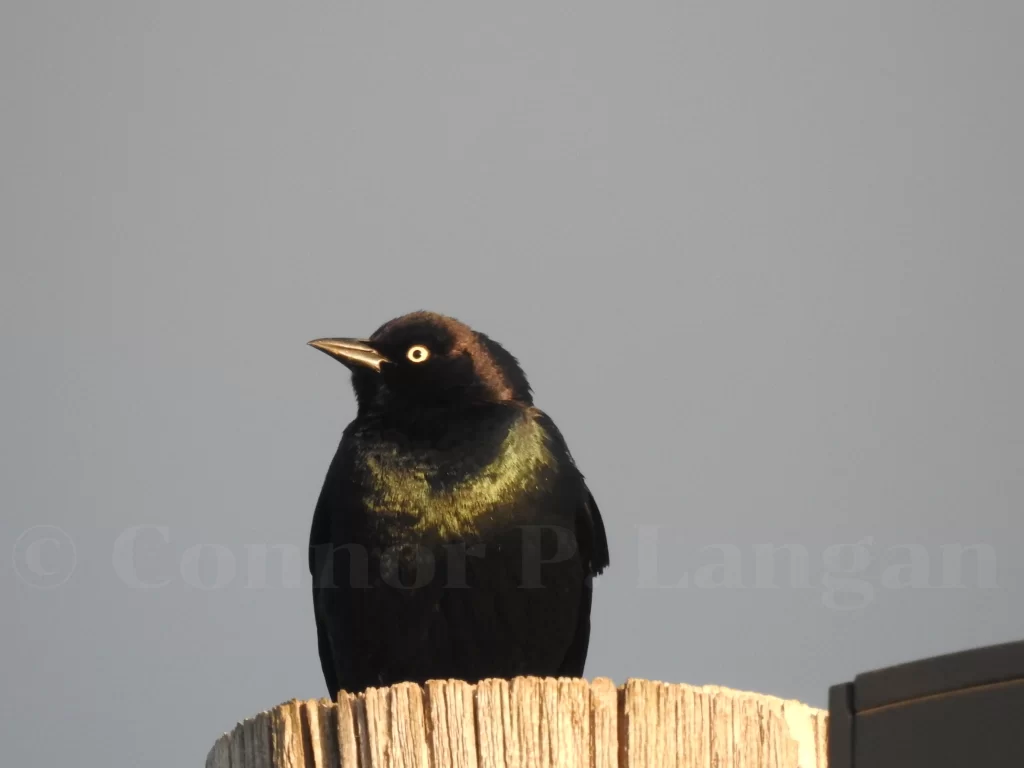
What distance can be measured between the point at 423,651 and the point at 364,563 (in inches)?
16.6

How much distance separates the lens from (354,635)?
255 inches

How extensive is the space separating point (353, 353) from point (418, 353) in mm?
288

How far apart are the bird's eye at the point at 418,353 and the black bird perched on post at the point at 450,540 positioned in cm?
6

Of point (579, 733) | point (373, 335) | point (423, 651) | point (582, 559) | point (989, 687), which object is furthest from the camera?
point (373, 335)

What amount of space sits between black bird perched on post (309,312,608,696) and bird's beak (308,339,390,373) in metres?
0.04

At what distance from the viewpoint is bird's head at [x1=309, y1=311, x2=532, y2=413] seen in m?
6.98

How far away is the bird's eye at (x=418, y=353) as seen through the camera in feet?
23.2

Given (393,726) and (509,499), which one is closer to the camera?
(393,726)

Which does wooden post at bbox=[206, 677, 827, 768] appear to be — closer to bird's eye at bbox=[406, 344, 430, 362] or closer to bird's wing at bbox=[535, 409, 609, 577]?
bird's wing at bbox=[535, 409, 609, 577]

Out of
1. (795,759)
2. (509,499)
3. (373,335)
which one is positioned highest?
(373,335)

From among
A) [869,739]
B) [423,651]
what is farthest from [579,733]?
[423,651]

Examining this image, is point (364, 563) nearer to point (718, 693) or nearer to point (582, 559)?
point (582, 559)

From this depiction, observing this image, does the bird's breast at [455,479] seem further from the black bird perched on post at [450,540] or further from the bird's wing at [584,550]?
the bird's wing at [584,550]

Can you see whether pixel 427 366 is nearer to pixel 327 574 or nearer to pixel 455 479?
pixel 455 479
